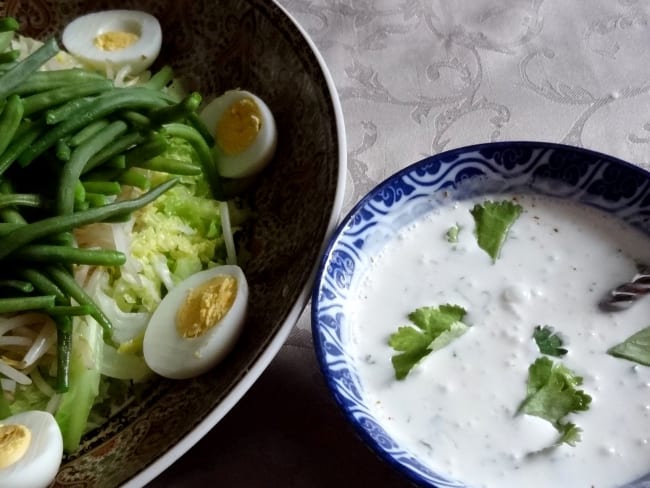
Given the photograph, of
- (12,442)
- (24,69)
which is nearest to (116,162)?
(24,69)

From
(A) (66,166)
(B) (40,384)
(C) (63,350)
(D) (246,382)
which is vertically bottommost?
(B) (40,384)

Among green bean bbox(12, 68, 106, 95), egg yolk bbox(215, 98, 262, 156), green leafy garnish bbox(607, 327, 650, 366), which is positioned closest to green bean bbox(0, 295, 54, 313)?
green bean bbox(12, 68, 106, 95)

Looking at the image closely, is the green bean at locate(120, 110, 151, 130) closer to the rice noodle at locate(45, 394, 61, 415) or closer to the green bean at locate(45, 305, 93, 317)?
the green bean at locate(45, 305, 93, 317)

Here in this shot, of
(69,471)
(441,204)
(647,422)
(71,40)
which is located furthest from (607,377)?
(71,40)

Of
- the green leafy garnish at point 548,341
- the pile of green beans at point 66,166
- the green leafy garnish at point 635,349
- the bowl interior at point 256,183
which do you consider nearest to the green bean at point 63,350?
the pile of green beans at point 66,166

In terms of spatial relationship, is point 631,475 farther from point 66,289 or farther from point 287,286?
point 66,289

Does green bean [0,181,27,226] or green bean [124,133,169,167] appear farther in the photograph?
green bean [124,133,169,167]

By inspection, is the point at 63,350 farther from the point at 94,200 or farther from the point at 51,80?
the point at 51,80
